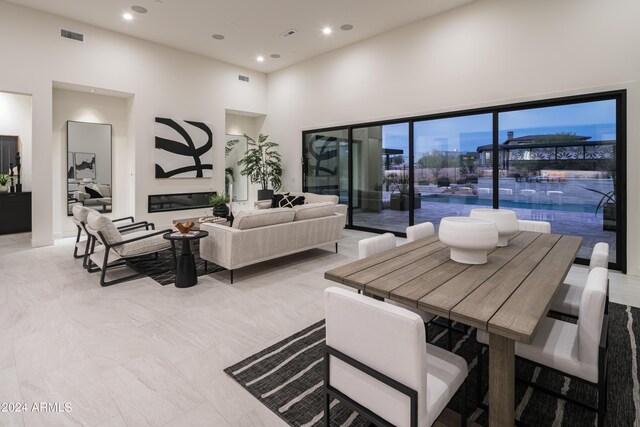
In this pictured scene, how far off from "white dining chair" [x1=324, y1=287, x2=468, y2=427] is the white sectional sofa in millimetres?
2619

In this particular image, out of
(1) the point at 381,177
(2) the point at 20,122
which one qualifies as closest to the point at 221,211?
(1) the point at 381,177

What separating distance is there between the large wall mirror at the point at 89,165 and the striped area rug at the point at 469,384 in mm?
6379

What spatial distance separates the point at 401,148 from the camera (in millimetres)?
Answer: 6590

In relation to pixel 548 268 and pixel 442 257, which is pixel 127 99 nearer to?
pixel 442 257

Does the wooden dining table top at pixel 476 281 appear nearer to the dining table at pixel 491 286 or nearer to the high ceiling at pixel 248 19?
the dining table at pixel 491 286

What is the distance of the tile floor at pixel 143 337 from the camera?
186 centimetres

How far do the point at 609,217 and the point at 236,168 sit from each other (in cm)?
803

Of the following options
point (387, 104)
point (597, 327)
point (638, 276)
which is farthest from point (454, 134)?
point (597, 327)

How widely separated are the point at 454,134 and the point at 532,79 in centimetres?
137

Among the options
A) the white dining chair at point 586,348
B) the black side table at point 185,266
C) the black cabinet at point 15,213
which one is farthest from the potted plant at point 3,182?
the white dining chair at point 586,348

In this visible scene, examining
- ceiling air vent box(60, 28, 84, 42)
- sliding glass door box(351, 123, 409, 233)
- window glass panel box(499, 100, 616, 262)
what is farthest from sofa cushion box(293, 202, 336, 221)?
ceiling air vent box(60, 28, 84, 42)

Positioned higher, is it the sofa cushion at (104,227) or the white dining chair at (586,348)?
the sofa cushion at (104,227)

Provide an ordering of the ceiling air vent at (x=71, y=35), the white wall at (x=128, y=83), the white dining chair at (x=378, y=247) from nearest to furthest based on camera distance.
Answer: the white dining chair at (x=378, y=247), the white wall at (x=128, y=83), the ceiling air vent at (x=71, y=35)

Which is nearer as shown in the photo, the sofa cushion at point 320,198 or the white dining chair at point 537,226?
the white dining chair at point 537,226
